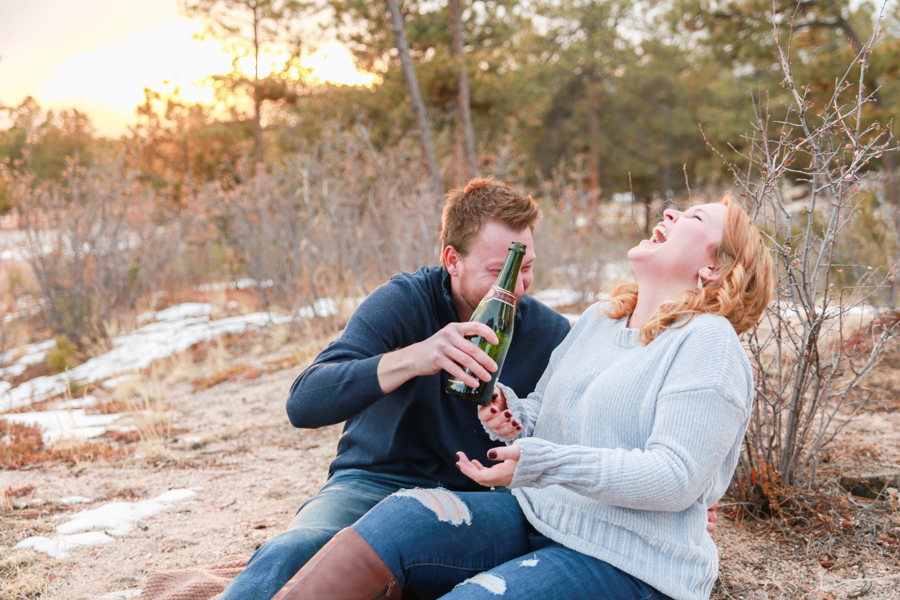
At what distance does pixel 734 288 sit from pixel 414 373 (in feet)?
3.07

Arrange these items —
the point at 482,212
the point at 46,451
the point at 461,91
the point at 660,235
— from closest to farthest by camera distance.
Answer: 1. the point at 660,235
2. the point at 482,212
3. the point at 46,451
4. the point at 461,91

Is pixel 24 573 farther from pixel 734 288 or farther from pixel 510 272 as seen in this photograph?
pixel 734 288

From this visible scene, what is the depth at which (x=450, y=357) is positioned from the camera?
170cm

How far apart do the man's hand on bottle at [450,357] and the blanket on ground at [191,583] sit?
3.42 feet

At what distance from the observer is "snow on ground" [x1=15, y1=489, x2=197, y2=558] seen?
9.20ft

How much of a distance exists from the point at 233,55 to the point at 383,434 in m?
19.8

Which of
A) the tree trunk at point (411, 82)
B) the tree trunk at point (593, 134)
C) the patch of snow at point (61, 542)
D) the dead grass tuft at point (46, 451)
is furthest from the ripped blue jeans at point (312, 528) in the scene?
the tree trunk at point (593, 134)

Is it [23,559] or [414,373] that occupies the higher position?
[414,373]

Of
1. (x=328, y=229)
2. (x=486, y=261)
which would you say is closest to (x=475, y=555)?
(x=486, y=261)

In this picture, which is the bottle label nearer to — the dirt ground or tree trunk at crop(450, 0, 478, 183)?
the dirt ground

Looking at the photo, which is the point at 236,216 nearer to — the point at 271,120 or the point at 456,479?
the point at 456,479

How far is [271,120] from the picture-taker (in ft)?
68.6

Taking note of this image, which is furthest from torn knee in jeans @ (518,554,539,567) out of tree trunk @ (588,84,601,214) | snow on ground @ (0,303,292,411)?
tree trunk @ (588,84,601,214)

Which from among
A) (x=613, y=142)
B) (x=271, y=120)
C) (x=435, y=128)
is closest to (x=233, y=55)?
(x=271, y=120)
